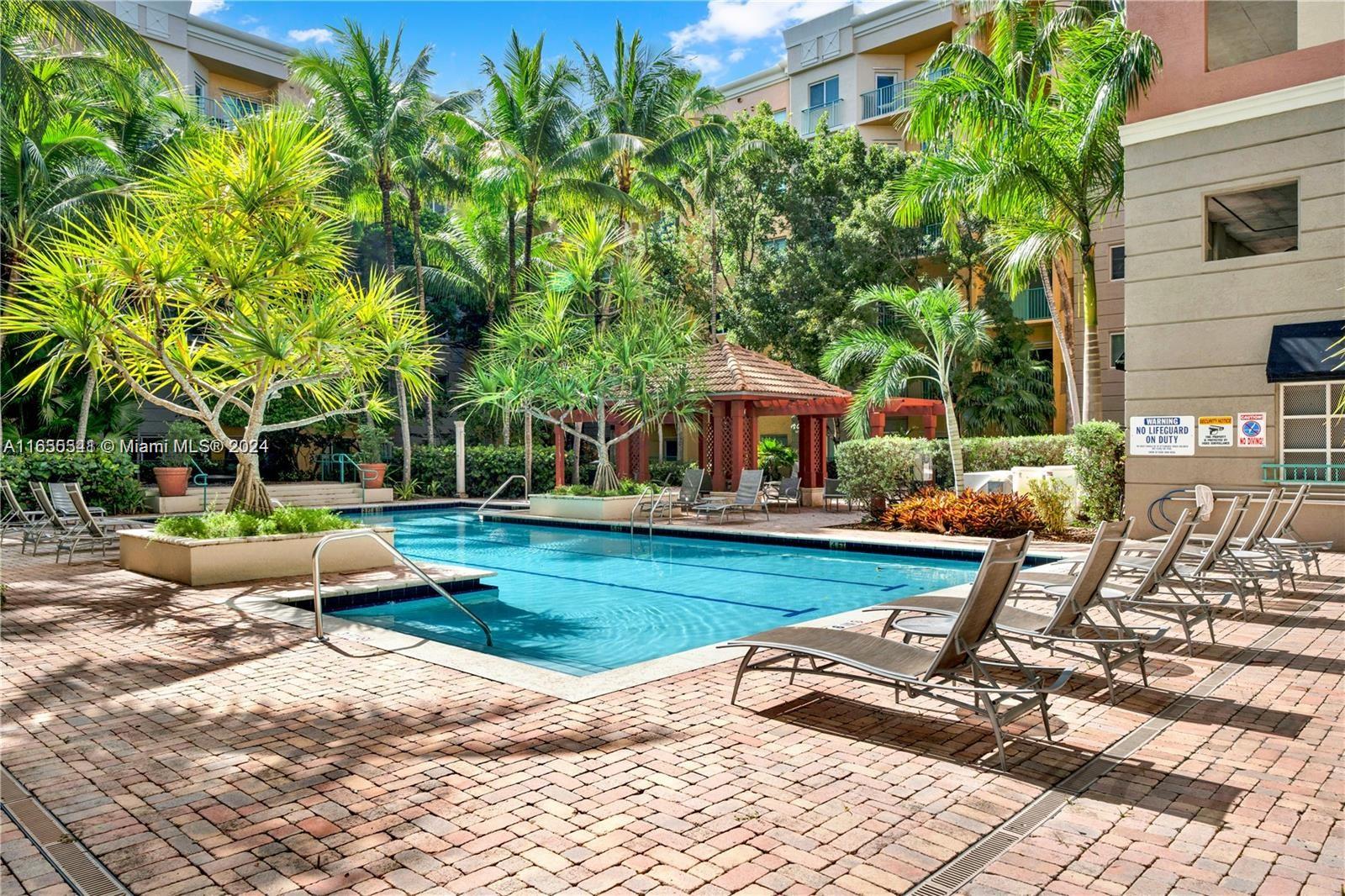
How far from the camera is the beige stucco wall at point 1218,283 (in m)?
12.5

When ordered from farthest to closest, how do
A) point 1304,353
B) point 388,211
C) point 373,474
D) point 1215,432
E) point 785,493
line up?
point 388,211
point 373,474
point 785,493
point 1215,432
point 1304,353

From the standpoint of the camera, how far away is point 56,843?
11.0 ft

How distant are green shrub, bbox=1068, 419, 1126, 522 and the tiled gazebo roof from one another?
7.07 metres

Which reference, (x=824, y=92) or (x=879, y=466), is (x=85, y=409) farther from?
(x=824, y=92)

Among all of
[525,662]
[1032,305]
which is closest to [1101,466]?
[525,662]

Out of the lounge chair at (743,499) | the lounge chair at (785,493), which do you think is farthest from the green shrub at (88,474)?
the lounge chair at (785,493)

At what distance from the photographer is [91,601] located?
343 inches

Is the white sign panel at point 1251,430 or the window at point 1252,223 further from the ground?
the window at point 1252,223

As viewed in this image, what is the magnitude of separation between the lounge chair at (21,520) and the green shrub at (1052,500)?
48.2 ft

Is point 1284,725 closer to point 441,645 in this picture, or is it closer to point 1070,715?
point 1070,715

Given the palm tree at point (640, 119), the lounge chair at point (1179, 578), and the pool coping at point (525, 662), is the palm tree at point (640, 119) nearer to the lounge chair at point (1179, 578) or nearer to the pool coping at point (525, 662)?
the pool coping at point (525, 662)

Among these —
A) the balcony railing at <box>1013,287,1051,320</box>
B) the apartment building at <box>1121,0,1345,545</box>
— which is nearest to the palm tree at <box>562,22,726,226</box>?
the balcony railing at <box>1013,287,1051,320</box>

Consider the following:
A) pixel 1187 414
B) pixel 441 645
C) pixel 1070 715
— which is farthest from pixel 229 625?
pixel 1187 414

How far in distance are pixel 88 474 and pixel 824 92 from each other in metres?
26.4
